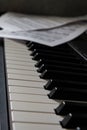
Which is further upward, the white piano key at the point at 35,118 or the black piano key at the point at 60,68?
the black piano key at the point at 60,68

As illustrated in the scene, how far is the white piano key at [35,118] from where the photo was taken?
1.75ft

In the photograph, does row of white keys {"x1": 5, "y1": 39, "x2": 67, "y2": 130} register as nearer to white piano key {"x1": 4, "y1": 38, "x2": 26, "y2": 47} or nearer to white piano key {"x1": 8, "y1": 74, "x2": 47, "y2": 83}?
white piano key {"x1": 8, "y1": 74, "x2": 47, "y2": 83}

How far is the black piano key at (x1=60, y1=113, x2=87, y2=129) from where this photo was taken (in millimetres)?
519

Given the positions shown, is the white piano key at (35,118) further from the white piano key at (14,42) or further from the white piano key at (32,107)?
the white piano key at (14,42)

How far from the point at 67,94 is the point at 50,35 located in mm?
505

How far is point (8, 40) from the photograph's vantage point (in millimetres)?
1029

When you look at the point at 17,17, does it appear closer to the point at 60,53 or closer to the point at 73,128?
Result: the point at 60,53

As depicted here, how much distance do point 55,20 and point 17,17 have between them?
0.17 m

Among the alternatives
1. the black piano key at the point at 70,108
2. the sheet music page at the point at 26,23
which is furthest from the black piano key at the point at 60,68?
the sheet music page at the point at 26,23

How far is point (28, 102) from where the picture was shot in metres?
0.60

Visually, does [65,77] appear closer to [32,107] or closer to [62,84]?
[62,84]

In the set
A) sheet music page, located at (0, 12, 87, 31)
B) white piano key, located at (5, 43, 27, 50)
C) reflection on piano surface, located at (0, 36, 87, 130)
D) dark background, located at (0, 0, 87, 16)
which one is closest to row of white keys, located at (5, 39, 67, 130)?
reflection on piano surface, located at (0, 36, 87, 130)

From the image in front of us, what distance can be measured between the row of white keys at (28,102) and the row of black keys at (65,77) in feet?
0.06

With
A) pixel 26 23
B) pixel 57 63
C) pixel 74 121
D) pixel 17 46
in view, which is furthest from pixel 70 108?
pixel 26 23
